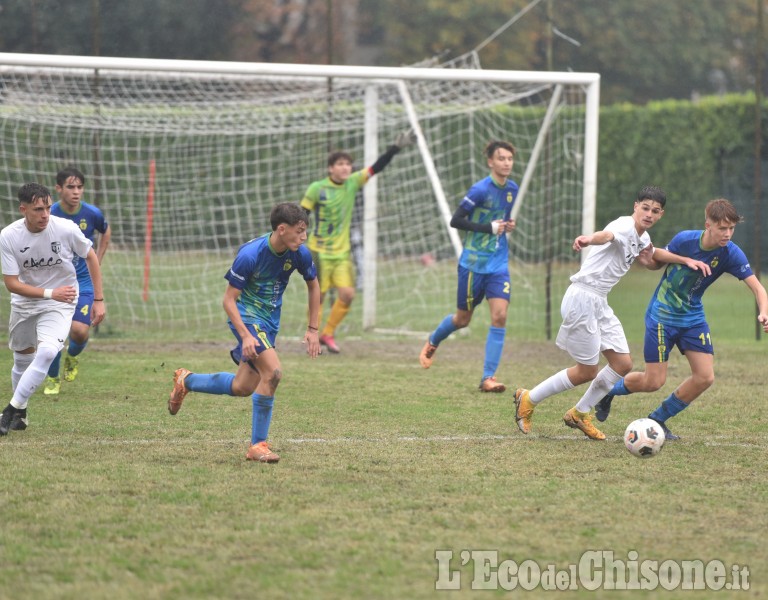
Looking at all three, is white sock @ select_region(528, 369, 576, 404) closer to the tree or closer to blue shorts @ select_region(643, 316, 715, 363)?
blue shorts @ select_region(643, 316, 715, 363)

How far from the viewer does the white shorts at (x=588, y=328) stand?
7.86 metres

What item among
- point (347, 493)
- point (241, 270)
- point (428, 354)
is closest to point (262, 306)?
point (241, 270)

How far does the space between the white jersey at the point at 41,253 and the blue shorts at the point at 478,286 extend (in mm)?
3698

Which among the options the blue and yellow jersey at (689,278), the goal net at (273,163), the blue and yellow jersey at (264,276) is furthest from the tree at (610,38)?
the blue and yellow jersey at (264,276)

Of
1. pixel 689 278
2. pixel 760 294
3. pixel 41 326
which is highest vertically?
pixel 689 278

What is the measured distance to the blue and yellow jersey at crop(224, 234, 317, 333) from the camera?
6954 millimetres

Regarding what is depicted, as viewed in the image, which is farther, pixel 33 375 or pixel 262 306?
pixel 33 375

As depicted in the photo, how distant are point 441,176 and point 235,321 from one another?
1351 cm

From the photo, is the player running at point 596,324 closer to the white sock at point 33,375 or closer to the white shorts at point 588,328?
the white shorts at point 588,328

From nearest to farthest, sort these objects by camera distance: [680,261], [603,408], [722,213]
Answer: [722,213] → [680,261] → [603,408]

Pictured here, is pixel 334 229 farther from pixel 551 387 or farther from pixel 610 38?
pixel 610 38

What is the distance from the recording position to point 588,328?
7.85 meters

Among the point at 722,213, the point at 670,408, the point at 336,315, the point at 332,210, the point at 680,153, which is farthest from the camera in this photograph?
the point at 680,153

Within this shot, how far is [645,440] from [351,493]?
1977mm
